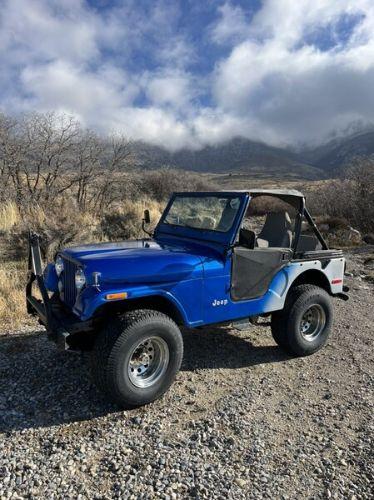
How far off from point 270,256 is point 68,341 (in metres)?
2.27

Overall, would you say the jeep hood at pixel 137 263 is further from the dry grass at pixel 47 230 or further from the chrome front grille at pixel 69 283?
the dry grass at pixel 47 230

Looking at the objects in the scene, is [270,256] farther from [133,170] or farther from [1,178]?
[133,170]

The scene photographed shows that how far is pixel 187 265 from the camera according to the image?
3.76 metres

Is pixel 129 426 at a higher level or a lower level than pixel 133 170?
lower

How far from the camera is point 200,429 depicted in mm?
3381

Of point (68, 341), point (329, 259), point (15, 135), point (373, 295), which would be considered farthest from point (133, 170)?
point (68, 341)

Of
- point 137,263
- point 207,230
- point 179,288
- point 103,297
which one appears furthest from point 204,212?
point 103,297

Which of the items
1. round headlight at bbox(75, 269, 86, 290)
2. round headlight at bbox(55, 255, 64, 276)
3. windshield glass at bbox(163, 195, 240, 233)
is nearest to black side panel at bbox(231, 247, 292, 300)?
windshield glass at bbox(163, 195, 240, 233)

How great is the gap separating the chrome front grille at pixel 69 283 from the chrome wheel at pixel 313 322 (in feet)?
9.14

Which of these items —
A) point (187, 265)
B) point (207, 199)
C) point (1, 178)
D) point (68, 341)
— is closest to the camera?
point (68, 341)

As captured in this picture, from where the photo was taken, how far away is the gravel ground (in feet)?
9.09

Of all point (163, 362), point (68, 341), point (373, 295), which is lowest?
point (373, 295)

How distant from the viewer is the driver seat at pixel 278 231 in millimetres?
4910

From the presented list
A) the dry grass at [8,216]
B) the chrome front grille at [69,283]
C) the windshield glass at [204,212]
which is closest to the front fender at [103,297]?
the chrome front grille at [69,283]
